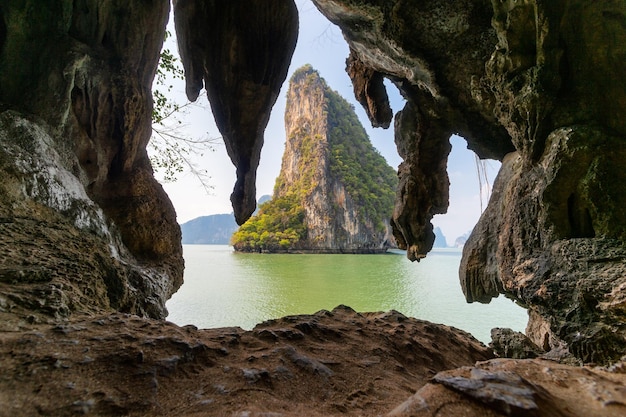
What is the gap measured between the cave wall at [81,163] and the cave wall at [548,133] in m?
3.47

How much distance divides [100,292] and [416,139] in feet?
21.9

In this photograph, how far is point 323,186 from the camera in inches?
1891

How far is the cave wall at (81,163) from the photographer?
221cm

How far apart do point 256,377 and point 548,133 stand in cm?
366

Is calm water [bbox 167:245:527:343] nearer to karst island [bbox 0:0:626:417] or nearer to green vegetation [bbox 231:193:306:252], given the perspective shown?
karst island [bbox 0:0:626:417]

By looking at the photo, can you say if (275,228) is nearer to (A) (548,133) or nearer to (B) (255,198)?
(B) (255,198)

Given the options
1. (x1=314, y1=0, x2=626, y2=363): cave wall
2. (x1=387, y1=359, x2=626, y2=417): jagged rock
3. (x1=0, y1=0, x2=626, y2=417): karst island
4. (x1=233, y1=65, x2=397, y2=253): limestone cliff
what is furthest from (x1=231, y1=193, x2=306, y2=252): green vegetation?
(x1=387, y1=359, x2=626, y2=417): jagged rock

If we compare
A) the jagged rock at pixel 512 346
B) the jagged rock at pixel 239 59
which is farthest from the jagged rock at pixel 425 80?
the jagged rock at pixel 512 346

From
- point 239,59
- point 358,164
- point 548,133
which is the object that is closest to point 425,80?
point 548,133

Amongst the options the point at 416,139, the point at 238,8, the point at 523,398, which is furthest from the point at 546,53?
the point at 238,8

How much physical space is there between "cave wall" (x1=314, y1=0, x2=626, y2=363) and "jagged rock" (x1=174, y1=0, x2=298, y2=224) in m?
1.39

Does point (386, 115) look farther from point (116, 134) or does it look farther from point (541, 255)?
point (116, 134)

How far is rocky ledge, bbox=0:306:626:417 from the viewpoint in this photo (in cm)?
96

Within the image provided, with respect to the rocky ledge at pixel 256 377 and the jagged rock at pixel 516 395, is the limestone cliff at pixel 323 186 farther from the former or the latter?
the jagged rock at pixel 516 395
